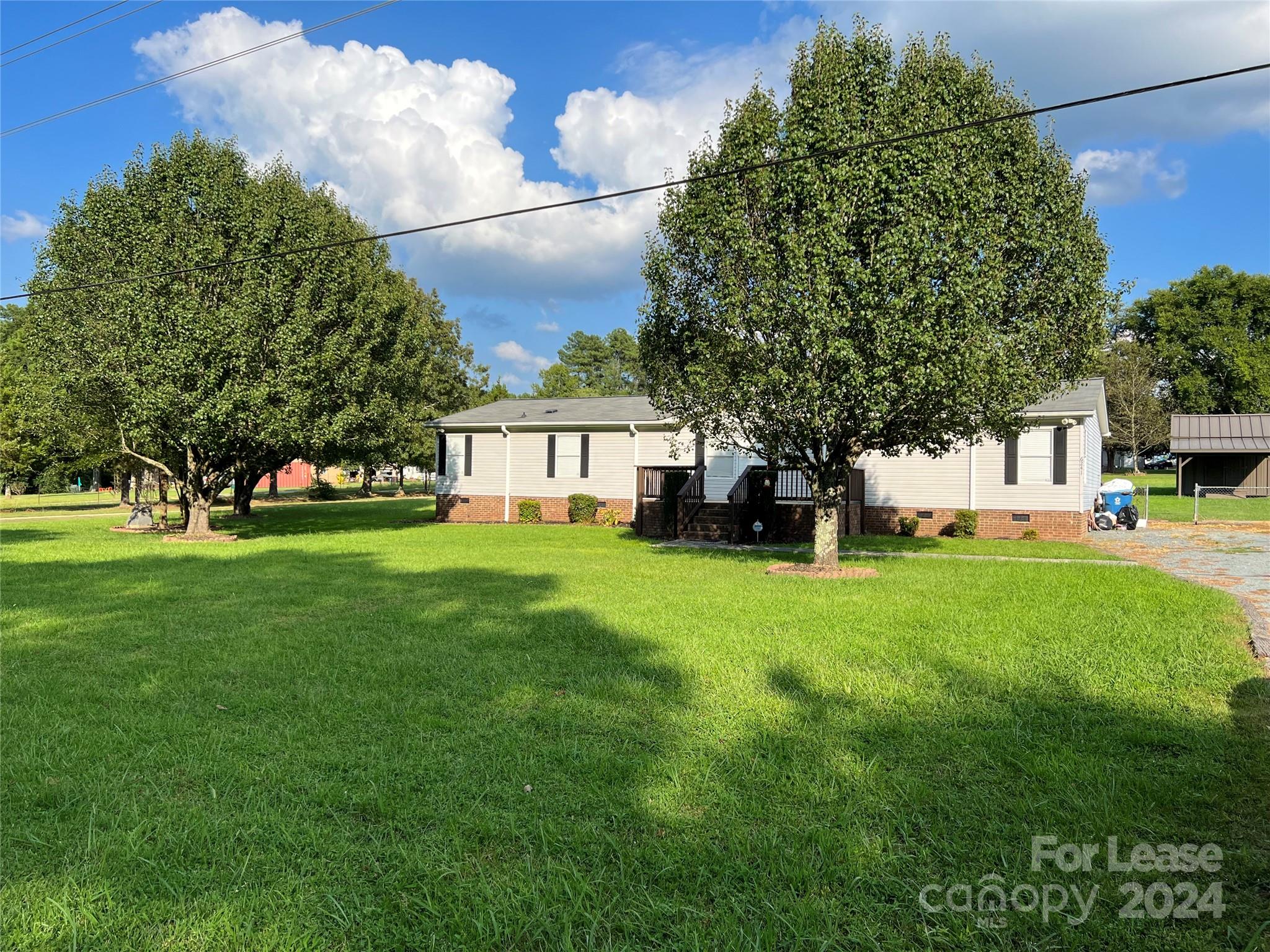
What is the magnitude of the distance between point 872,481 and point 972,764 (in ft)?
55.4

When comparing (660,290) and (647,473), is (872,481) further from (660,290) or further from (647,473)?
(660,290)

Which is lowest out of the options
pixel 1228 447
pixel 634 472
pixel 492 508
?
pixel 492 508

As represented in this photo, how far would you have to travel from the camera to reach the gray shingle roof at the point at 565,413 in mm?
24328

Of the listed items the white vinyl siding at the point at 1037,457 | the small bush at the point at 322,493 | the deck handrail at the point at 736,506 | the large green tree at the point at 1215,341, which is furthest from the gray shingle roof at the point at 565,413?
the large green tree at the point at 1215,341

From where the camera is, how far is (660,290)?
12.3 metres

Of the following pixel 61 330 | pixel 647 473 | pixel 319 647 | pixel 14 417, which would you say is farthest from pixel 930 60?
pixel 14 417

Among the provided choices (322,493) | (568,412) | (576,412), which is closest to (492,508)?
(568,412)

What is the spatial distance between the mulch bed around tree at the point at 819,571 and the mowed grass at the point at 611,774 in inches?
122

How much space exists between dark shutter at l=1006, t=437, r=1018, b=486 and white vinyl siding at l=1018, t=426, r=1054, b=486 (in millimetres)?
75

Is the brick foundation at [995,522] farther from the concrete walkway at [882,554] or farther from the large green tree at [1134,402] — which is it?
the large green tree at [1134,402]

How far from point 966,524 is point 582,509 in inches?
448

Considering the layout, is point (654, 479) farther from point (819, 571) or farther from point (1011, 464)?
point (819, 571)

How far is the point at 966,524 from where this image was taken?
1836 cm

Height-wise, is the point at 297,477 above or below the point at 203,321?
below
